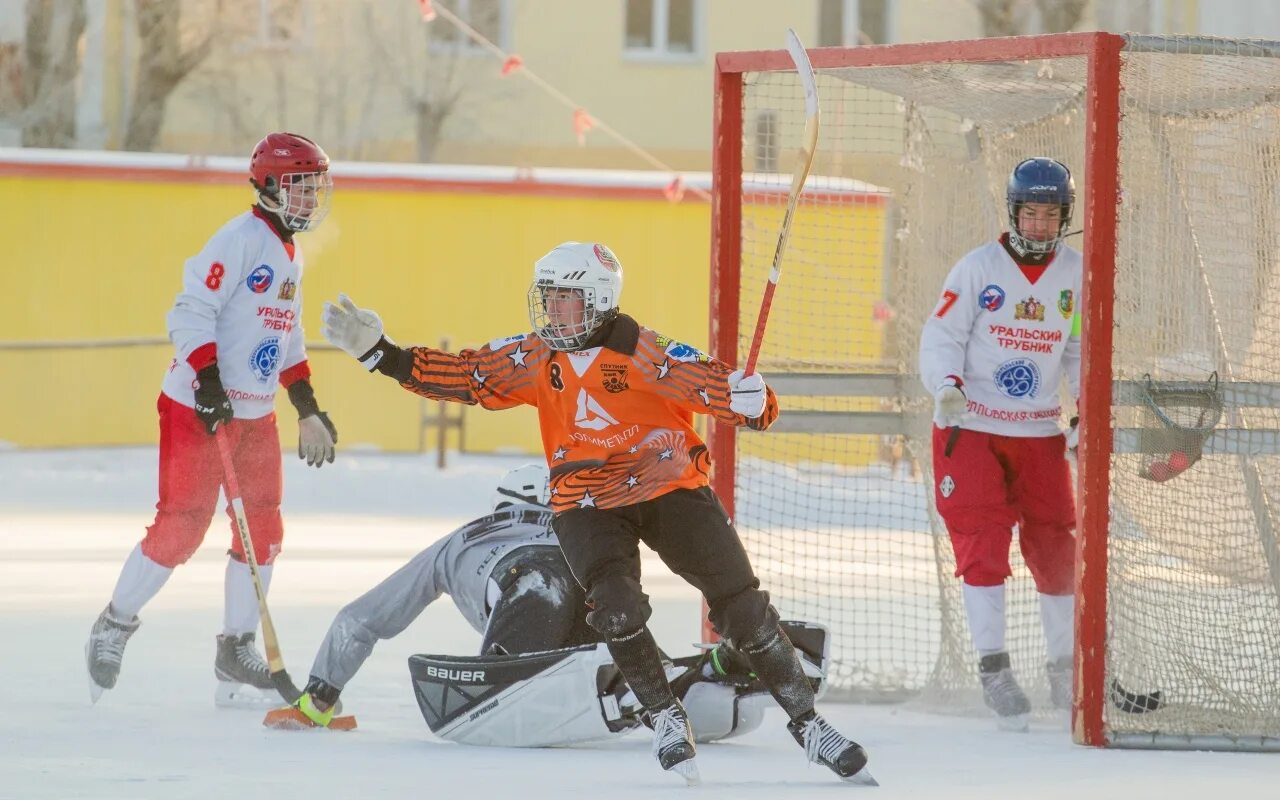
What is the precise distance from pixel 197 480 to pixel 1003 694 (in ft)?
7.36

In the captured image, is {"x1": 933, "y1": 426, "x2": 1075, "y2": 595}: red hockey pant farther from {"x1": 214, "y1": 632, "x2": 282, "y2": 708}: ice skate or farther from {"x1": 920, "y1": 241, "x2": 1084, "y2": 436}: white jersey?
{"x1": 214, "y1": 632, "x2": 282, "y2": 708}: ice skate

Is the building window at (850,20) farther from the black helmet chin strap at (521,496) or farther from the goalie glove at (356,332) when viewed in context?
the goalie glove at (356,332)

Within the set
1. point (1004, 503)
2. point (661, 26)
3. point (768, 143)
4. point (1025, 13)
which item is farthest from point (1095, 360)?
point (661, 26)

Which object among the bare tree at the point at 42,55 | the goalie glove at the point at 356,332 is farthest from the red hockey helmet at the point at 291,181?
the bare tree at the point at 42,55

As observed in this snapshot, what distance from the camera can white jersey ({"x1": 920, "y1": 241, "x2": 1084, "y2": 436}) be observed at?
563 cm

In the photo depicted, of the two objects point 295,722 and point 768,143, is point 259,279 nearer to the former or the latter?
point 295,722

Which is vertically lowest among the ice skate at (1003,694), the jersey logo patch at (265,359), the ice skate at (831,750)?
the ice skate at (1003,694)

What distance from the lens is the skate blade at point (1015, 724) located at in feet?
17.9

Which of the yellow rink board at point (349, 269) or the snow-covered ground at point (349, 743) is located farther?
the yellow rink board at point (349, 269)

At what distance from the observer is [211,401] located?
5465 mm

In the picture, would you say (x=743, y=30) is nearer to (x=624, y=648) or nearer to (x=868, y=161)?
(x=868, y=161)

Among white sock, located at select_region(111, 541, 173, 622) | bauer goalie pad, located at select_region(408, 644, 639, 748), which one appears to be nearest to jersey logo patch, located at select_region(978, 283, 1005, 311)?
bauer goalie pad, located at select_region(408, 644, 639, 748)

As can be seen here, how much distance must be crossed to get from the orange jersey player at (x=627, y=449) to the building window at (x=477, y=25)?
15.9m

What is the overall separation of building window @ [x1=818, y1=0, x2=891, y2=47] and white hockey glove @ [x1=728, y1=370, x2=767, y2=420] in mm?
17274
